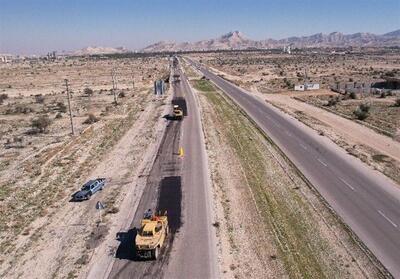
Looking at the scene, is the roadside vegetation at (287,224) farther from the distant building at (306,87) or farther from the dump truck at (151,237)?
the distant building at (306,87)

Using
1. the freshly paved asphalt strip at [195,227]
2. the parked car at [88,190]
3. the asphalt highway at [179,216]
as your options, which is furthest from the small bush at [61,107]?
the parked car at [88,190]

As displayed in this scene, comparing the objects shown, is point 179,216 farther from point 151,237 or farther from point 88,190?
point 88,190

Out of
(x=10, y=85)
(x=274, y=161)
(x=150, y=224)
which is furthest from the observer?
(x=10, y=85)

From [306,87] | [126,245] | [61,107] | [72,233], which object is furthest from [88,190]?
[306,87]

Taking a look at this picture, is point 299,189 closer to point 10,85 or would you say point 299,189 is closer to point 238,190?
point 238,190

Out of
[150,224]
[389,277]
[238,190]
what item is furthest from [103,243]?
[389,277]

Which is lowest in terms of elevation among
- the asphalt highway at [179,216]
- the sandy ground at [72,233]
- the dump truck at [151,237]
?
the sandy ground at [72,233]

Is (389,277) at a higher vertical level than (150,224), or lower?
lower
